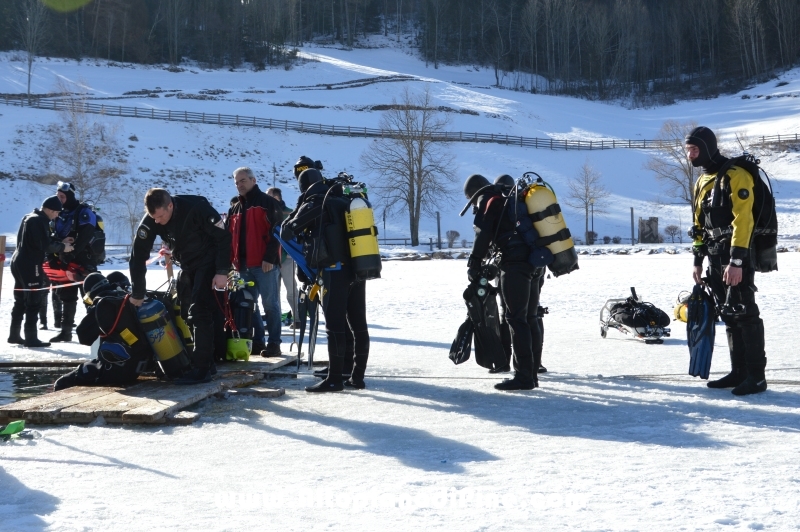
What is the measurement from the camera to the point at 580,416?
5.87 metres

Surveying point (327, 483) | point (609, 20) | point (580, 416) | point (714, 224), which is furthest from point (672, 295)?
point (609, 20)

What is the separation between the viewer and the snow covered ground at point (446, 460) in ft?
12.2

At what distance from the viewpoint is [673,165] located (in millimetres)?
48625

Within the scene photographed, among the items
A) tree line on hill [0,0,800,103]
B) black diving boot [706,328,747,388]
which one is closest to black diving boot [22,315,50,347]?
black diving boot [706,328,747,388]

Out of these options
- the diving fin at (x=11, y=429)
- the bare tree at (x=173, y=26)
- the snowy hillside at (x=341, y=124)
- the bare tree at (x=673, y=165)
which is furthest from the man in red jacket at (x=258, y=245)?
the bare tree at (x=173, y=26)

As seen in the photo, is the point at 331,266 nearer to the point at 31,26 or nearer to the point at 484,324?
the point at 484,324

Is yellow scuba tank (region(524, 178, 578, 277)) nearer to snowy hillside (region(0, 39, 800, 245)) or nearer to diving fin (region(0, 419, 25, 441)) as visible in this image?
diving fin (region(0, 419, 25, 441))

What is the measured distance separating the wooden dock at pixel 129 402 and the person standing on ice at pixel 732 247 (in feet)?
11.7

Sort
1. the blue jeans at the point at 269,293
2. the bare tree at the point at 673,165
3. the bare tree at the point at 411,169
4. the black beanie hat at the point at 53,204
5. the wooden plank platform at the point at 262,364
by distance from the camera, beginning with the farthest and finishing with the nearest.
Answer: the bare tree at the point at 673,165, the bare tree at the point at 411,169, the black beanie hat at the point at 53,204, the blue jeans at the point at 269,293, the wooden plank platform at the point at 262,364

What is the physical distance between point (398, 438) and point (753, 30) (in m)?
79.2

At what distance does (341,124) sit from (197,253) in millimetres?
51155

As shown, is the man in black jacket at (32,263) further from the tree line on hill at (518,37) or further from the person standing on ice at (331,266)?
the tree line on hill at (518,37)

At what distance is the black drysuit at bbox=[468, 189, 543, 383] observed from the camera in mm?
6730

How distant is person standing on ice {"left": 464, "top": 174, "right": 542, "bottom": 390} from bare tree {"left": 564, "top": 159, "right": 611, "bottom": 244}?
1482 inches
